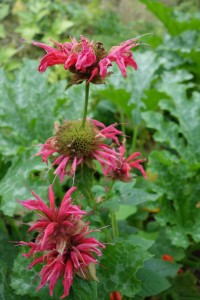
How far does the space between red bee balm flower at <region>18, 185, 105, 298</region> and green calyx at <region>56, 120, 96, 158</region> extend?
→ 148 mm

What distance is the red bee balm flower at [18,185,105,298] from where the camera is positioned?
0.87m

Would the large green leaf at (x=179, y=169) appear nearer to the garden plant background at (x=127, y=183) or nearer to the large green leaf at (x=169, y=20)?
the garden plant background at (x=127, y=183)

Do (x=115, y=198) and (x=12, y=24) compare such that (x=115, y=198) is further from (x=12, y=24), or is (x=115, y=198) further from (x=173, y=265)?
(x=12, y=24)

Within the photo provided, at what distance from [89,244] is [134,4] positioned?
13.3 feet

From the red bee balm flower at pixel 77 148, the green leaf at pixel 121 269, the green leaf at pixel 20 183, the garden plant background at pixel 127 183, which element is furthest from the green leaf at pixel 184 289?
the red bee balm flower at pixel 77 148

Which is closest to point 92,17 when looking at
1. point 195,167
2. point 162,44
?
point 162,44

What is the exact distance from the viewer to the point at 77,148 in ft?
3.34

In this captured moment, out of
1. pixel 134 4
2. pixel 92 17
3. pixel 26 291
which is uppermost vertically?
pixel 134 4

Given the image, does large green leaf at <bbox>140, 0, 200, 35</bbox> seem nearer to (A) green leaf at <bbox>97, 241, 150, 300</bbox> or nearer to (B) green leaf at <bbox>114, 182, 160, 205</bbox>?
(B) green leaf at <bbox>114, 182, 160, 205</bbox>

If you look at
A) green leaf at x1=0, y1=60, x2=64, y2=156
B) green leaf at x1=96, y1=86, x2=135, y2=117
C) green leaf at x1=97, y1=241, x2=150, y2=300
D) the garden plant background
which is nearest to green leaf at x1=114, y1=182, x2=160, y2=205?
the garden plant background

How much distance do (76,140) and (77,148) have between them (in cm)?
2

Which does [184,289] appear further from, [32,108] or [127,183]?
[32,108]

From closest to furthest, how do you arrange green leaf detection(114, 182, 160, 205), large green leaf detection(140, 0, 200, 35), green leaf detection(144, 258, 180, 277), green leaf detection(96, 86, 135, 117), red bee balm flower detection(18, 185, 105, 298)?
red bee balm flower detection(18, 185, 105, 298) → green leaf detection(114, 182, 160, 205) → green leaf detection(144, 258, 180, 277) → green leaf detection(96, 86, 135, 117) → large green leaf detection(140, 0, 200, 35)

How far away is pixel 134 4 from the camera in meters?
4.49
